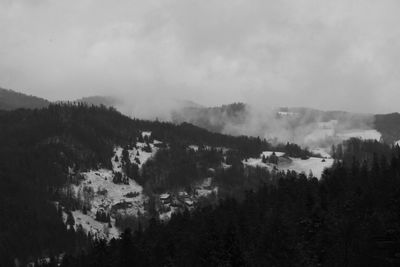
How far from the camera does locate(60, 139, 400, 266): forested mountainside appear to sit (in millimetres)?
87750

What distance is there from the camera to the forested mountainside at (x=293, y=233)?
8775 centimetres

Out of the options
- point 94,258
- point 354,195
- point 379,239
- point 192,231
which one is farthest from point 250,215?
point 379,239

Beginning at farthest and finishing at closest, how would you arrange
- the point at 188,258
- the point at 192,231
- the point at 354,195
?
1. the point at 192,231
2. the point at 354,195
3. the point at 188,258

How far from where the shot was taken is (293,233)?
98688 millimetres

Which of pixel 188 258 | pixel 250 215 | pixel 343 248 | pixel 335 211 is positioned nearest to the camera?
pixel 343 248

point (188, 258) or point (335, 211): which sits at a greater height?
point (335, 211)

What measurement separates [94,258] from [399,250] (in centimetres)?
5723

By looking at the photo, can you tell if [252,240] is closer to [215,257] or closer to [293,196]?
[215,257]

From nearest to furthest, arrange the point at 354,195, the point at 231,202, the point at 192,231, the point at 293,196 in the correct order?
the point at 354,195 < the point at 192,231 < the point at 293,196 < the point at 231,202

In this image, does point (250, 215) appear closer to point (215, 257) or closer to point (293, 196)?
point (293, 196)

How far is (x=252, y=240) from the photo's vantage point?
117 m

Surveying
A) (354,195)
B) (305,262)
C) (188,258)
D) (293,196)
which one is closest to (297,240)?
(305,262)

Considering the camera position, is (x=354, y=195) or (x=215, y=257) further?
(x=354, y=195)

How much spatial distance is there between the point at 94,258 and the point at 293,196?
5767 centimetres
